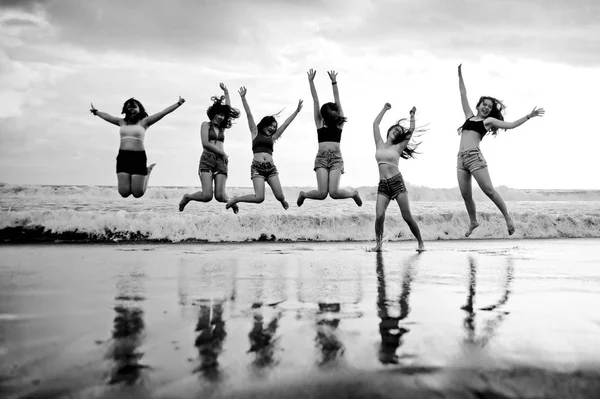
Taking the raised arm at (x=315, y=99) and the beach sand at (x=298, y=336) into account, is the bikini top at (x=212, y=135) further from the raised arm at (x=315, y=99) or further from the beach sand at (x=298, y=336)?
the beach sand at (x=298, y=336)

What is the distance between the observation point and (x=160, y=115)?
9.70 metres

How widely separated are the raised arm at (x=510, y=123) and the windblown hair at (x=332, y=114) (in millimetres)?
2503

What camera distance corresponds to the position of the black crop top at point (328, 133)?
9.75 m

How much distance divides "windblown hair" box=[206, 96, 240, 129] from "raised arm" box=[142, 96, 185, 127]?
908 mm

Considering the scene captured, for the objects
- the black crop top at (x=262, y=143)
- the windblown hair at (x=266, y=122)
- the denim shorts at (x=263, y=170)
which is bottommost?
the denim shorts at (x=263, y=170)

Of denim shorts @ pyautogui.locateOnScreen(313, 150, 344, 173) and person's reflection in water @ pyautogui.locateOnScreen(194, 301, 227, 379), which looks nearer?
person's reflection in water @ pyautogui.locateOnScreen(194, 301, 227, 379)

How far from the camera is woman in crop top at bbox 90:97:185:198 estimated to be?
985 centimetres

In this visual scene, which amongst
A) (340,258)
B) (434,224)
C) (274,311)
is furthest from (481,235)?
(274,311)

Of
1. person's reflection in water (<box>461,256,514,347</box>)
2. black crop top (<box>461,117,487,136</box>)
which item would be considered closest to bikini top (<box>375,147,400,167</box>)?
black crop top (<box>461,117,487,136</box>)

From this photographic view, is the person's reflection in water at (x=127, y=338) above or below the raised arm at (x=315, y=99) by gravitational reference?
below

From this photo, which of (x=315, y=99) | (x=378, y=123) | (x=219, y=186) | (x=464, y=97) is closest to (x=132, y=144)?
(x=219, y=186)

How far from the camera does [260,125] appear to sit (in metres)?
10.1

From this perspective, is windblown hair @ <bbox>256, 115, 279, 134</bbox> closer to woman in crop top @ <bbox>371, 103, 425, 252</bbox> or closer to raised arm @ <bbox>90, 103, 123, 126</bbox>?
woman in crop top @ <bbox>371, 103, 425, 252</bbox>

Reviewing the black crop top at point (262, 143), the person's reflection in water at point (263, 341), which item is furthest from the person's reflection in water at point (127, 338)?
the black crop top at point (262, 143)
